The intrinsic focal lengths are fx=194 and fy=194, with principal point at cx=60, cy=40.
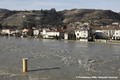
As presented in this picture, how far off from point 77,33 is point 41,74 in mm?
25566

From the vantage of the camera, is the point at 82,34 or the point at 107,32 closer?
the point at 82,34

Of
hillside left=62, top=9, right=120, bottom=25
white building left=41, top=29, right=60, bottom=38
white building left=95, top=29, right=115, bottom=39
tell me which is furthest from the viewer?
hillside left=62, top=9, right=120, bottom=25

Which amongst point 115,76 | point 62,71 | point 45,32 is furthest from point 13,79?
point 45,32

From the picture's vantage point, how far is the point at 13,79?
22.5ft

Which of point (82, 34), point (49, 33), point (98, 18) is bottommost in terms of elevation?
point (82, 34)

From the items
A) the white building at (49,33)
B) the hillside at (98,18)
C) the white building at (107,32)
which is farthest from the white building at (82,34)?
the hillside at (98,18)

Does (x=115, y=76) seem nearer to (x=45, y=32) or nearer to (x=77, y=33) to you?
(x=77, y=33)

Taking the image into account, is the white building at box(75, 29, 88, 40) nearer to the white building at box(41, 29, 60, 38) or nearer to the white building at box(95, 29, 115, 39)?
the white building at box(95, 29, 115, 39)

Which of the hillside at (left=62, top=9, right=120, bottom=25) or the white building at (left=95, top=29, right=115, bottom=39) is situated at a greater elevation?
the hillside at (left=62, top=9, right=120, bottom=25)

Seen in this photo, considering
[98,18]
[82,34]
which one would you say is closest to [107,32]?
[82,34]

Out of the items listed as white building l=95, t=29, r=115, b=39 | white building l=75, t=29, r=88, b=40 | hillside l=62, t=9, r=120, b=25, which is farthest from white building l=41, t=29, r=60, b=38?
hillside l=62, t=9, r=120, b=25

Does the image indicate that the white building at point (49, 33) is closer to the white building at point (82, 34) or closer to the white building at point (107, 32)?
the white building at point (82, 34)

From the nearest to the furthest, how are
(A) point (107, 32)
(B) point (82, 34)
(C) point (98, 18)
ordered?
(B) point (82, 34) < (A) point (107, 32) < (C) point (98, 18)

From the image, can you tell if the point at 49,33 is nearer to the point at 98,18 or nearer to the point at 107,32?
the point at 107,32
